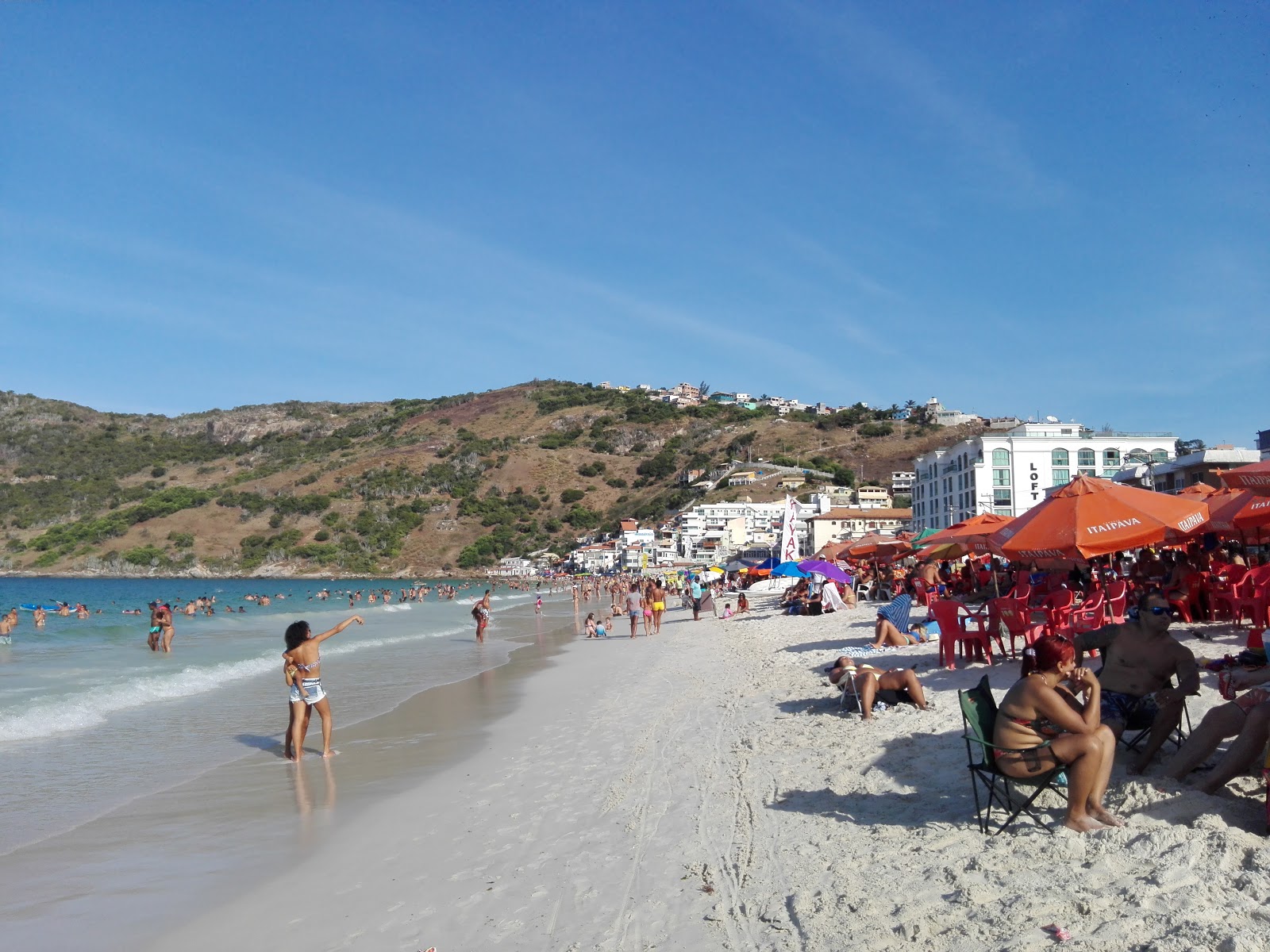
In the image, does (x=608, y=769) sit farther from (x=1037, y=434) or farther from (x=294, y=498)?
(x=294, y=498)

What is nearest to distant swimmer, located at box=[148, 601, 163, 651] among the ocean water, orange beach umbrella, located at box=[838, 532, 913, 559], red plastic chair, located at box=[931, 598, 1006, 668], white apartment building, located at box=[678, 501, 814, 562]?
the ocean water

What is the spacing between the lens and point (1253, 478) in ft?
24.0

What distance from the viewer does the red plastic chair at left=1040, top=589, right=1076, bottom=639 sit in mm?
8242

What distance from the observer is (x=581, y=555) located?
9725cm

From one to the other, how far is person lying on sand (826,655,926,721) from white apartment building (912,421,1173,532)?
58.6 meters

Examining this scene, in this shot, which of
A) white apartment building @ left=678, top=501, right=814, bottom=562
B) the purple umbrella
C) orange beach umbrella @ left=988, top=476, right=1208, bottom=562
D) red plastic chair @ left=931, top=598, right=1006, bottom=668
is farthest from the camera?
white apartment building @ left=678, top=501, right=814, bottom=562

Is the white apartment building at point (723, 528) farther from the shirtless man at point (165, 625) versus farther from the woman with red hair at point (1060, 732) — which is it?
the woman with red hair at point (1060, 732)

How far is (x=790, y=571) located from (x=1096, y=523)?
48.4ft

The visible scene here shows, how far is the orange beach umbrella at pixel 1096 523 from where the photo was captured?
778cm

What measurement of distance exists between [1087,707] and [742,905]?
6.09 ft

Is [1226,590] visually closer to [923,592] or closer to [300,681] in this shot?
[923,592]

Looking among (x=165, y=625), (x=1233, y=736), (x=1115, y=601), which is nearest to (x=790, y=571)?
(x=1115, y=601)

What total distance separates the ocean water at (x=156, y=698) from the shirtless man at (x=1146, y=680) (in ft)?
A: 20.8

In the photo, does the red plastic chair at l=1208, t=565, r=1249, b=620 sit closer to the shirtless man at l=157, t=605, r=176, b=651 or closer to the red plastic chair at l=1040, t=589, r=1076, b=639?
the red plastic chair at l=1040, t=589, r=1076, b=639
